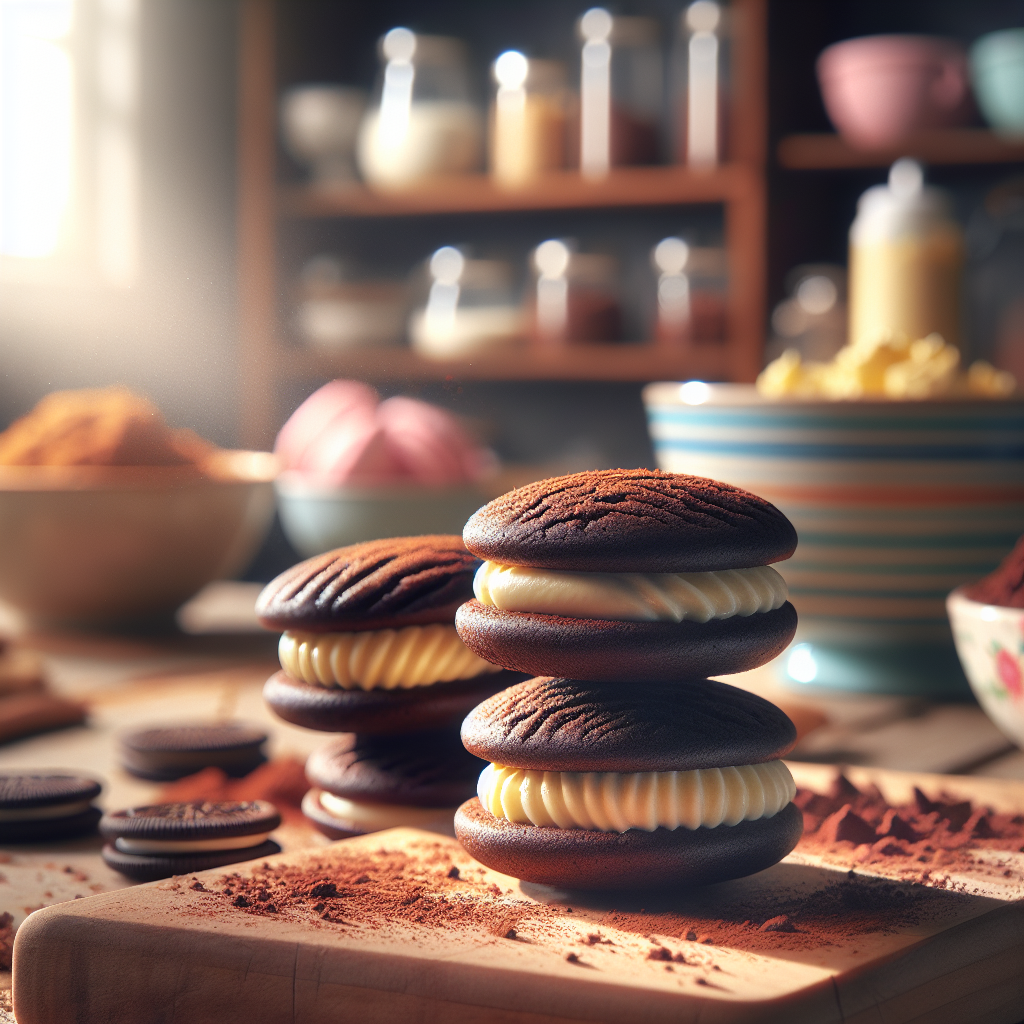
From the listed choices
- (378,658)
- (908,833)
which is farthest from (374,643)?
(908,833)

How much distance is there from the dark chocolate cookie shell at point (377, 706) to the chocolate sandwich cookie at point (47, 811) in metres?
0.11

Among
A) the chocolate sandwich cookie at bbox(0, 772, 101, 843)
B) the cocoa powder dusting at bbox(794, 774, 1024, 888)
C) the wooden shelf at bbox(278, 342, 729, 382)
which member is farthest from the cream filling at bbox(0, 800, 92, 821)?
the wooden shelf at bbox(278, 342, 729, 382)

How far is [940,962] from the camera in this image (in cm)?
45

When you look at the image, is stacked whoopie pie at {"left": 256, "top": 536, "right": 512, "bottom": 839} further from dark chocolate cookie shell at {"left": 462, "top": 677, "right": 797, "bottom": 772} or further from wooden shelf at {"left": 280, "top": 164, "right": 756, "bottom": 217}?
wooden shelf at {"left": 280, "top": 164, "right": 756, "bottom": 217}

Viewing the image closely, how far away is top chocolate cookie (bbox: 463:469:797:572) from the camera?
471mm

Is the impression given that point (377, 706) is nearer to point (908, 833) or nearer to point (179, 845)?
point (179, 845)

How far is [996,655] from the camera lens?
739 millimetres

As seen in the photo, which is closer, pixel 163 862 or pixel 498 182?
pixel 163 862

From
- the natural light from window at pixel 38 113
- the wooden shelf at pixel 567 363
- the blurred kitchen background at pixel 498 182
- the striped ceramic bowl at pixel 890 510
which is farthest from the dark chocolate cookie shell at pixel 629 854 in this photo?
the natural light from window at pixel 38 113

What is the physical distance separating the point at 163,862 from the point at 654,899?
210mm

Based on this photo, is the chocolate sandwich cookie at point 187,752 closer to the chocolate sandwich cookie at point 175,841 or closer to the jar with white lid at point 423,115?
the chocolate sandwich cookie at point 175,841

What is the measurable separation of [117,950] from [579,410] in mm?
2536

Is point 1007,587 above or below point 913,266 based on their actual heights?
below

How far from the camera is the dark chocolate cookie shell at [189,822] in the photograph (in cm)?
57
